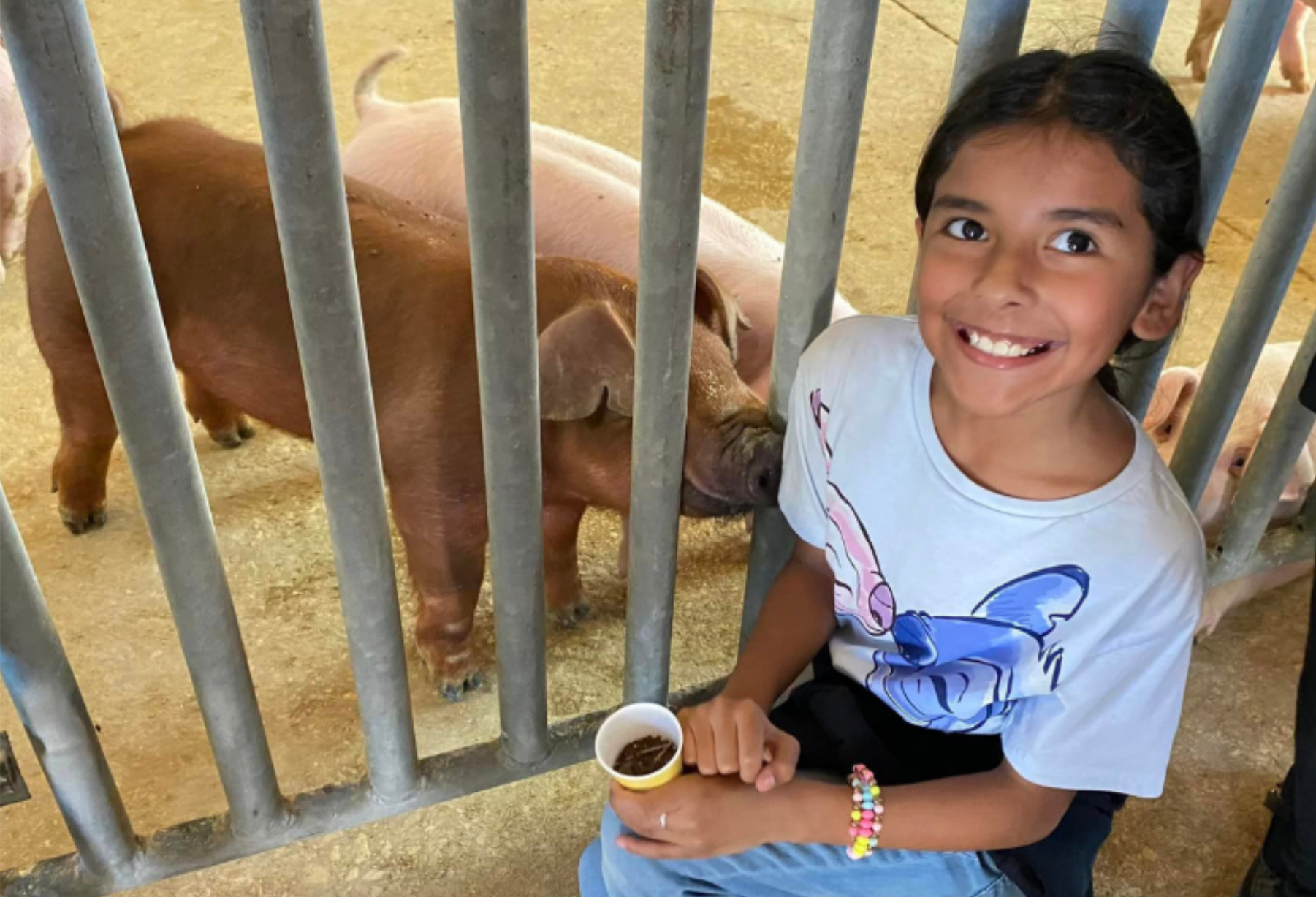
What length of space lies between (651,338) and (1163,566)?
566 millimetres

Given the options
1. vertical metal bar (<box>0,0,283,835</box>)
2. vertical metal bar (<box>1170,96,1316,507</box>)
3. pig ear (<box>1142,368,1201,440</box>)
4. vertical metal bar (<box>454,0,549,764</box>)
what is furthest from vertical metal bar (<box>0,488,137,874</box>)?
pig ear (<box>1142,368,1201,440</box>)

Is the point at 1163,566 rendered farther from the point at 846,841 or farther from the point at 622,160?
the point at 622,160

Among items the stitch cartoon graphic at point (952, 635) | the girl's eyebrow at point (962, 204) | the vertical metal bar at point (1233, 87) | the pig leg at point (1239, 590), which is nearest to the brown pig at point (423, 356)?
the stitch cartoon graphic at point (952, 635)

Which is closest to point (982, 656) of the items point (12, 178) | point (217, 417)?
point (217, 417)

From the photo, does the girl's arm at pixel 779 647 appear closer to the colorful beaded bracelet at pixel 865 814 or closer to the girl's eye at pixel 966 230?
the colorful beaded bracelet at pixel 865 814

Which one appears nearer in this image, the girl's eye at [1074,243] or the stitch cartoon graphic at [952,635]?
the girl's eye at [1074,243]

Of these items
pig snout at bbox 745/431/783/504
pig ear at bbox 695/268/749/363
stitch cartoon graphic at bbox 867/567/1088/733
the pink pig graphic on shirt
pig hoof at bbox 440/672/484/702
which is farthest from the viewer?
pig hoof at bbox 440/672/484/702

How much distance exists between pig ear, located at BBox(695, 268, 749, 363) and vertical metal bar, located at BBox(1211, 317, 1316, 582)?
82 centimetres

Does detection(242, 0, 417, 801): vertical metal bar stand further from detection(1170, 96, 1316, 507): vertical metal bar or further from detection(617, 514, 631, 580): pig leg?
detection(1170, 96, 1316, 507): vertical metal bar

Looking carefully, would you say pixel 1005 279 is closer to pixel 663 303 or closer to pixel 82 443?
pixel 663 303

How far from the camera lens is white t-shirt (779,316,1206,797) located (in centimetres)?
129

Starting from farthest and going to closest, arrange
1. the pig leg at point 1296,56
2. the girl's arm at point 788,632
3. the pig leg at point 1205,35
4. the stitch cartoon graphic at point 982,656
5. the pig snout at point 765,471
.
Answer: the pig leg at point 1296,56, the pig leg at point 1205,35, the pig snout at point 765,471, the girl's arm at point 788,632, the stitch cartoon graphic at point 982,656

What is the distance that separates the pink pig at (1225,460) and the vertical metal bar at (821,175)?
951 mm

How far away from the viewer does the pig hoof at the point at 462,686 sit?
2217 mm
